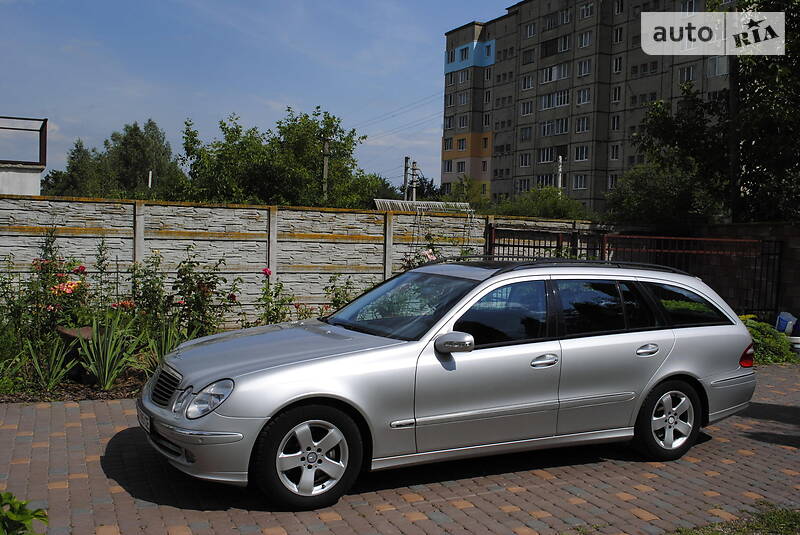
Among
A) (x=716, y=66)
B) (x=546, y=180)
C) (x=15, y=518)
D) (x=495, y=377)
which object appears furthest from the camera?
(x=546, y=180)

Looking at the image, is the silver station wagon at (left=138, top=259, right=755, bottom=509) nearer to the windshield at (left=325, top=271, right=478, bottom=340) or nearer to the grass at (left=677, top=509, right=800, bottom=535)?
the windshield at (left=325, top=271, right=478, bottom=340)

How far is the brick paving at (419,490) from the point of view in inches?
186

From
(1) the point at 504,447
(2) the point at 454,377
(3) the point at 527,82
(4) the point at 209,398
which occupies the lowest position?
(1) the point at 504,447

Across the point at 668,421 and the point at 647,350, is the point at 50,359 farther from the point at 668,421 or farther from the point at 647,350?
the point at 668,421

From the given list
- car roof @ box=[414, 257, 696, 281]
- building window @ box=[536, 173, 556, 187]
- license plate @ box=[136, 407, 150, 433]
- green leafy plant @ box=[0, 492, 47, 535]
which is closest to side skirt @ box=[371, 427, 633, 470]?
car roof @ box=[414, 257, 696, 281]

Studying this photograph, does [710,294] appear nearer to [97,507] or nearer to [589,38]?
[97,507]

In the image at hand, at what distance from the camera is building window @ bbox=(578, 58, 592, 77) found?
70.1m

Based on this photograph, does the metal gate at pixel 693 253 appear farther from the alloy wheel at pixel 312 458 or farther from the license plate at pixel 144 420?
the license plate at pixel 144 420

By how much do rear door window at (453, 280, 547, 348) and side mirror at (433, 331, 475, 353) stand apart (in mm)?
239

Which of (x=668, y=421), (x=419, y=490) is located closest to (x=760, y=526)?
(x=668, y=421)

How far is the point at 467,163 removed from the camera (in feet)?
298

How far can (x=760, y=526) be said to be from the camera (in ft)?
16.1

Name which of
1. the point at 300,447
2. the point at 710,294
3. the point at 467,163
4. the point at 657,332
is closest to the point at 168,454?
the point at 300,447

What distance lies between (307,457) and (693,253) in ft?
37.4
